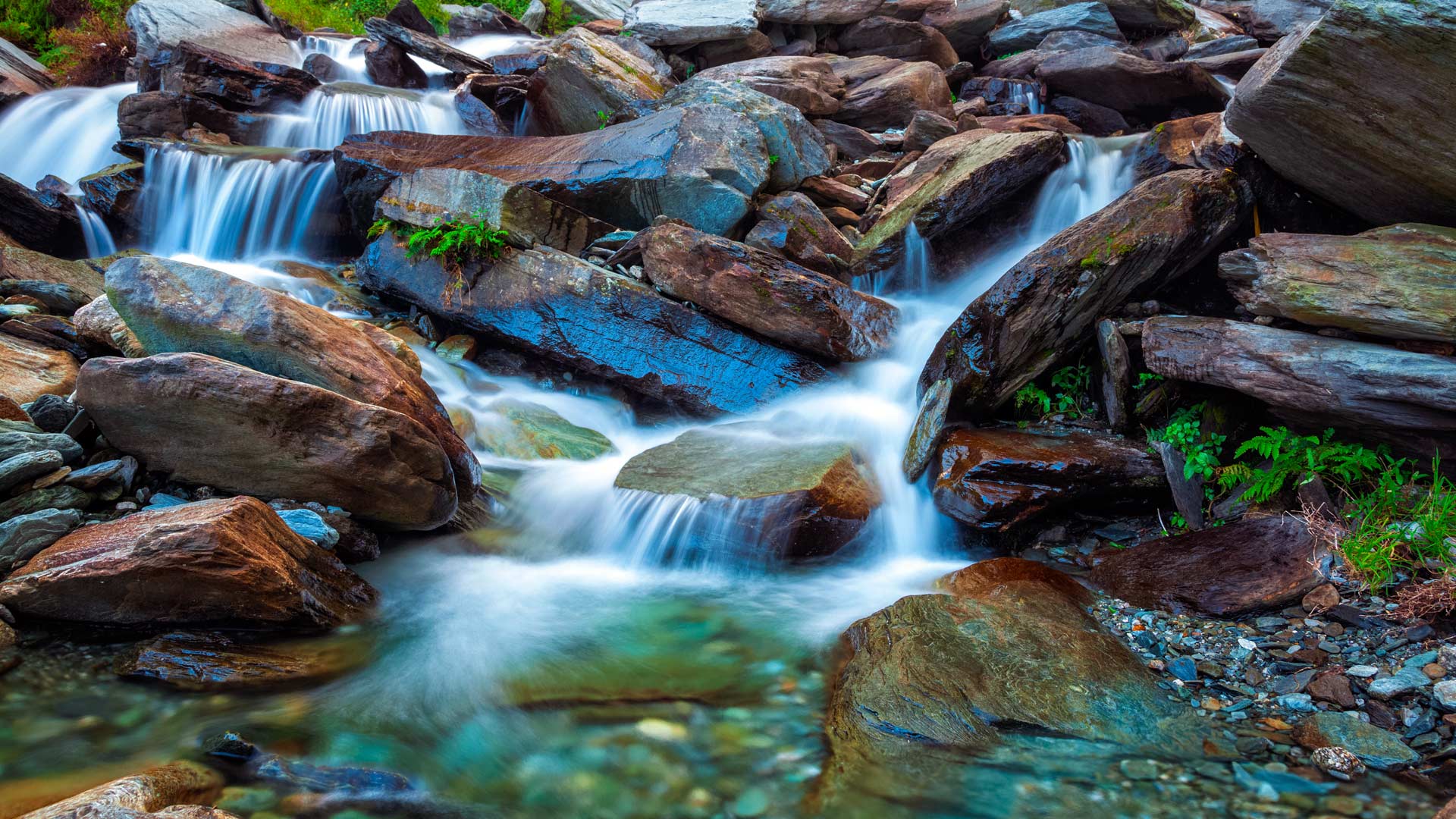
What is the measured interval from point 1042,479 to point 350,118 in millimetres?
12831

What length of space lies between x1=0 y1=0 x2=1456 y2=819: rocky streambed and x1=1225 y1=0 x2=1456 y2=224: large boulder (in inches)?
1.3

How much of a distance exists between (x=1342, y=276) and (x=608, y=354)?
20.2 feet

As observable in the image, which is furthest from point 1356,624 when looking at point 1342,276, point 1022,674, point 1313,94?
point 1313,94

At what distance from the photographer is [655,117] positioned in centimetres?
978

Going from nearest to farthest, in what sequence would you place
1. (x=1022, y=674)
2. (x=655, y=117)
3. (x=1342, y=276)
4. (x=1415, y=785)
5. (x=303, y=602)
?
(x=1415, y=785), (x=1022, y=674), (x=303, y=602), (x=1342, y=276), (x=655, y=117)

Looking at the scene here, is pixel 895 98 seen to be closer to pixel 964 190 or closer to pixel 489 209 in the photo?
pixel 964 190

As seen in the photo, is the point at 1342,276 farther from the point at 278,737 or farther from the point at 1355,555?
the point at 278,737

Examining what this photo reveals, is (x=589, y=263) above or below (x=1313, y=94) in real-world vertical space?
below

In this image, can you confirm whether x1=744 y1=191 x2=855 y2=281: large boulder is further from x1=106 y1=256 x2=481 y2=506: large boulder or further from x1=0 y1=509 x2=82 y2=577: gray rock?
x1=0 y1=509 x2=82 y2=577: gray rock

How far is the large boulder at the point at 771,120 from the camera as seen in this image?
32.9 ft

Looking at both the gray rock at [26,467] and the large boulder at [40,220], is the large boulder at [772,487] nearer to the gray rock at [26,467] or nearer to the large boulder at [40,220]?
the gray rock at [26,467]

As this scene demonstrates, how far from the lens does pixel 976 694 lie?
3.59 metres

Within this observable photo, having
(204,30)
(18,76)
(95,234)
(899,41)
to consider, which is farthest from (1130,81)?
(18,76)

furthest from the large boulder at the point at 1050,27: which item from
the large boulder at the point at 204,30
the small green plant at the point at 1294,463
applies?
the large boulder at the point at 204,30
